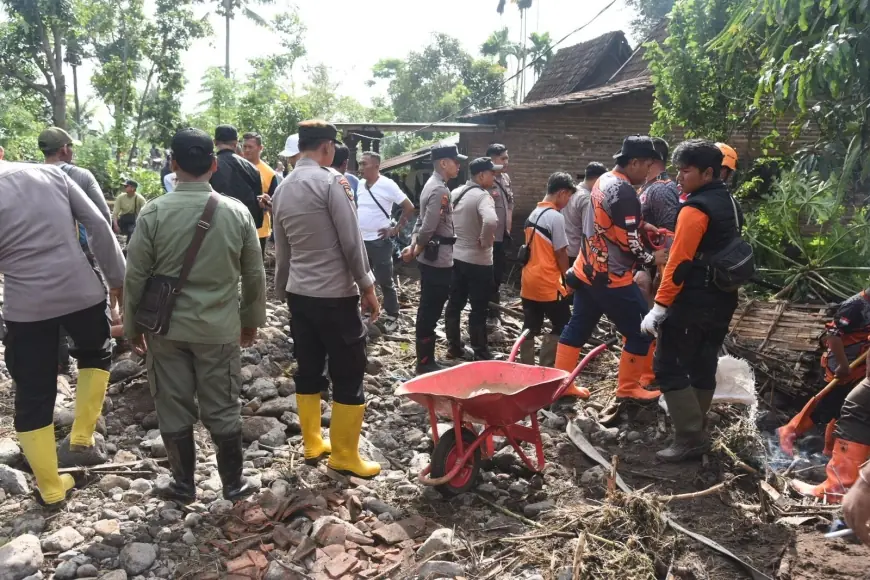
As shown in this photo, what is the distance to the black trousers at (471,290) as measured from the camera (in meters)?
6.20

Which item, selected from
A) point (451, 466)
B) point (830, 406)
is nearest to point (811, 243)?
point (830, 406)

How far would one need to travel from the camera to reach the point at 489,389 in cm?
427

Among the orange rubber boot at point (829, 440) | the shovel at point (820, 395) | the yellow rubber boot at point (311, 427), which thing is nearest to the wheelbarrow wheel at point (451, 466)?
the yellow rubber boot at point (311, 427)

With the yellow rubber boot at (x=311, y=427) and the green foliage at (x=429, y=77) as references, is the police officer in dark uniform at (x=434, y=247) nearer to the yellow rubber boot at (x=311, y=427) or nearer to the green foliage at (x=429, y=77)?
the yellow rubber boot at (x=311, y=427)

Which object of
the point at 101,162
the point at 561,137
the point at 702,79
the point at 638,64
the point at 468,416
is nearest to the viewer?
the point at 468,416

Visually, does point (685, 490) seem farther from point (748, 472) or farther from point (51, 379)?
point (51, 379)

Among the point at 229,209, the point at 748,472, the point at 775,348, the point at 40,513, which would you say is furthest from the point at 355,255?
the point at 775,348

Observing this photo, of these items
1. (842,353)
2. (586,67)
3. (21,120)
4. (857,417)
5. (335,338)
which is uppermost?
(586,67)

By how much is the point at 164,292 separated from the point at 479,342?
3.89 m

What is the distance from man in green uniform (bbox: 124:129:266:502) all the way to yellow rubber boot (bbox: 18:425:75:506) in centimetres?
60

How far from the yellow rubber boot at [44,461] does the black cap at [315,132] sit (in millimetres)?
2147

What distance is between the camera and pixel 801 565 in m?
2.86

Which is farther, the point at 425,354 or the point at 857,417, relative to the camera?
the point at 425,354

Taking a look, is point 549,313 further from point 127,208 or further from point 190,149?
point 127,208
